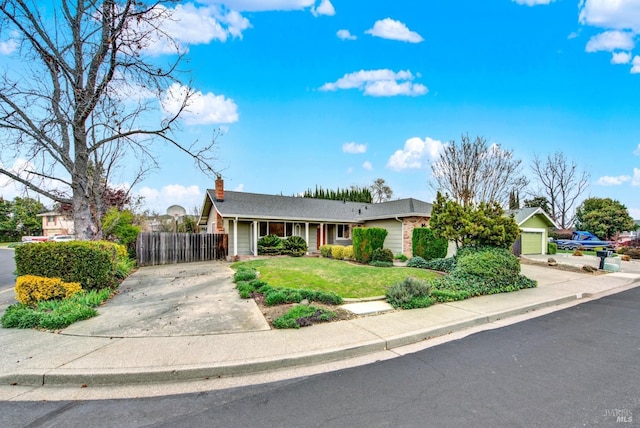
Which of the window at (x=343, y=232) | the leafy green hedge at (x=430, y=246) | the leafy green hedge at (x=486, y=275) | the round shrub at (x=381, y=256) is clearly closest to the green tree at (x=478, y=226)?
the leafy green hedge at (x=486, y=275)

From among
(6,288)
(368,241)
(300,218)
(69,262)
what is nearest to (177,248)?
(6,288)

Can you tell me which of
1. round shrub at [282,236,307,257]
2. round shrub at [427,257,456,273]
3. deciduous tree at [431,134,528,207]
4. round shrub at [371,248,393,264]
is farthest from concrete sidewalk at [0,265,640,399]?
deciduous tree at [431,134,528,207]

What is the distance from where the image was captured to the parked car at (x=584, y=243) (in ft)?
81.7

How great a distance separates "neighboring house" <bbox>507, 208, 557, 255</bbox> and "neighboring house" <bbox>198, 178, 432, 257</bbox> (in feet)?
21.7

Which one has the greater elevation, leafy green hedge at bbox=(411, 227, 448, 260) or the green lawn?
leafy green hedge at bbox=(411, 227, 448, 260)

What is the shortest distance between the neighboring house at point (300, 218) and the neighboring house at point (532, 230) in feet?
21.7

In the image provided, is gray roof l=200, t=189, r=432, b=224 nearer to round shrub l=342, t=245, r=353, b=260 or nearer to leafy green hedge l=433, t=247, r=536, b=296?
round shrub l=342, t=245, r=353, b=260

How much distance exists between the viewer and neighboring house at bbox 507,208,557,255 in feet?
65.7

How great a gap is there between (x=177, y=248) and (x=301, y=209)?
8642 millimetres

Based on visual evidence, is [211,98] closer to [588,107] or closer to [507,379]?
[507,379]

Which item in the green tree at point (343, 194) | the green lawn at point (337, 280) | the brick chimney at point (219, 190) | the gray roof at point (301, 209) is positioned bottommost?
the green lawn at point (337, 280)

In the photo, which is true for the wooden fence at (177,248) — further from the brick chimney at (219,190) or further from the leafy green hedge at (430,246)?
the leafy green hedge at (430,246)

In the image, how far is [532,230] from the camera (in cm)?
2061

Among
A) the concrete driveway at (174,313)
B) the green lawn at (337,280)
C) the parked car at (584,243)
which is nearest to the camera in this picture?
the concrete driveway at (174,313)
